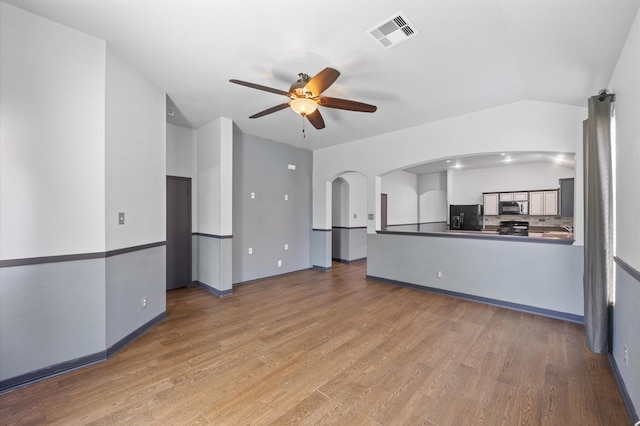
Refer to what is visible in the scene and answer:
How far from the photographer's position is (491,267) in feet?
12.9

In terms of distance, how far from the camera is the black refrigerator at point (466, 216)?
7730 mm

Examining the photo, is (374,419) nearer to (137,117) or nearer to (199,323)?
(199,323)

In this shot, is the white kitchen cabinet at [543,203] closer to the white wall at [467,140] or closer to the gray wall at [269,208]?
the white wall at [467,140]

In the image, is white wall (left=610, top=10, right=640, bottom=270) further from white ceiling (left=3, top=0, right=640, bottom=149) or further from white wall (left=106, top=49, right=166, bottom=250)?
white wall (left=106, top=49, right=166, bottom=250)

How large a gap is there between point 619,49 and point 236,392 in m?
3.95

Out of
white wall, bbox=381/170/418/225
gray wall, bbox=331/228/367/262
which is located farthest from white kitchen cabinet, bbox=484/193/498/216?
gray wall, bbox=331/228/367/262

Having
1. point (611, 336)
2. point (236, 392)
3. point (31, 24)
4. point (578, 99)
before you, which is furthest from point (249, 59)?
point (611, 336)

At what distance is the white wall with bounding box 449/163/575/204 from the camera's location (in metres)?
6.94

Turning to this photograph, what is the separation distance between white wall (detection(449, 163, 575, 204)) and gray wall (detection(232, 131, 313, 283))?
16.7ft

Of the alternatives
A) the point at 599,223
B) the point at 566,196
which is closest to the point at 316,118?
the point at 599,223

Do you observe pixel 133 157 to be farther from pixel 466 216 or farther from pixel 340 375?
pixel 466 216

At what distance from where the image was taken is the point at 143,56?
8.55 ft

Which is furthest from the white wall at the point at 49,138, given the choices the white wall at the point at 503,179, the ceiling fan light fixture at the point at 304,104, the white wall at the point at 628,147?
the white wall at the point at 503,179

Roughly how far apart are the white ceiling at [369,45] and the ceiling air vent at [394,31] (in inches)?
1.9
